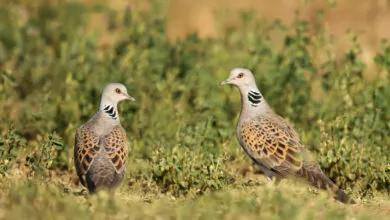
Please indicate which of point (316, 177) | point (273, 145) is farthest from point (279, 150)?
point (316, 177)

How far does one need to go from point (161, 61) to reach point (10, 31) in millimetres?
2907

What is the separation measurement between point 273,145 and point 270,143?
35mm

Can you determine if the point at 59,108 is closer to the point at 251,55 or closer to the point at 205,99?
the point at 205,99

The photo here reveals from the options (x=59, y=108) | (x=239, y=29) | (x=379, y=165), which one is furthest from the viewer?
(x=239, y=29)

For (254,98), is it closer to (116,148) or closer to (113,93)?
(113,93)

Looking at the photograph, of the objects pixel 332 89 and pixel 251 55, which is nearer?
pixel 332 89

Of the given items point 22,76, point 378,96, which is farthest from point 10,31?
point 378,96

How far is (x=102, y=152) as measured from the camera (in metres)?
6.56

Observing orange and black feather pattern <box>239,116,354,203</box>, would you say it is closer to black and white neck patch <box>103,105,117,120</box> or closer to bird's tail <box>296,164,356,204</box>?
bird's tail <box>296,164,356,204</box>

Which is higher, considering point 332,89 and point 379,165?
point 332,89

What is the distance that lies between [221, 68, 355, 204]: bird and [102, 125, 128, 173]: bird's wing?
1.18 meters

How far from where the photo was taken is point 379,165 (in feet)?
23.6

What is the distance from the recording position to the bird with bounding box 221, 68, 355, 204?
6.75 metres

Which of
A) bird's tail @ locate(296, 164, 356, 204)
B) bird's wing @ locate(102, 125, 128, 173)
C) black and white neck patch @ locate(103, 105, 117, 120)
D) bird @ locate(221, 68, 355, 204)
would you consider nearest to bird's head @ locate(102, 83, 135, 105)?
black and white neck patch @ locate(103, 105, 117, 120)
